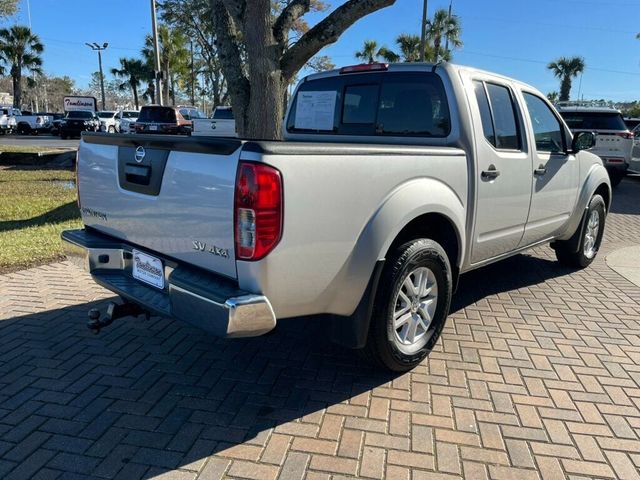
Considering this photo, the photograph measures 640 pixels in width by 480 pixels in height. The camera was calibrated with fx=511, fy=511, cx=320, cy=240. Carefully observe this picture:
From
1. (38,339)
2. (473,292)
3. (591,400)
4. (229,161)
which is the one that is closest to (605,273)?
(473,292)

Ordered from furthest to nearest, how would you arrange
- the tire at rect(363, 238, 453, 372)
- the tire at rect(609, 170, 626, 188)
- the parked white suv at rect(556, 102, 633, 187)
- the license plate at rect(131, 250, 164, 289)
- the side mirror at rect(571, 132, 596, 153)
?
the tire at rect(609, 170, 626, 188), the parked white suv at rect(556, 102, 633, 187), the side mirror at rect(571, 132, 596, 153), the tire at rect(363, 238, 453, 372), the license plate at rect(131, 250, 164, 289)

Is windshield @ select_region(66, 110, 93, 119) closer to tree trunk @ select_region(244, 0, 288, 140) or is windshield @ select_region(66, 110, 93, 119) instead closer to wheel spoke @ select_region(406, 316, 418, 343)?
tree trunk @ select_region(244, 0, 288, 140)

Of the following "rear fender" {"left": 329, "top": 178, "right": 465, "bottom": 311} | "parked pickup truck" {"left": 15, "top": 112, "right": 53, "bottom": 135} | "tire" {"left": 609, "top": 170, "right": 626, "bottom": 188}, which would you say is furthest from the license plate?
"parked pickup truck" {"left": 15, "top": 112, "right": 53, "bottom": 135}

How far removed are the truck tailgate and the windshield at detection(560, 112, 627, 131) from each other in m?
11.5

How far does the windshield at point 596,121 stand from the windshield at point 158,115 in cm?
1466

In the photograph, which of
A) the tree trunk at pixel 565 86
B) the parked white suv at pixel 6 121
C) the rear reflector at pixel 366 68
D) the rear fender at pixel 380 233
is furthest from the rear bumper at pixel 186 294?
the tree trunk at pixel 565 86

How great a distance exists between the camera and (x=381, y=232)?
287 centimetres

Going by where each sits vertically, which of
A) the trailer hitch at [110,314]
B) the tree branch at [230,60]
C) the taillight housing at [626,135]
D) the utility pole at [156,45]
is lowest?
the trailer hitch at [110,314]

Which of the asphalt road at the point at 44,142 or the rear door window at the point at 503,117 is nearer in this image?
the rear door window at the point at 503,117

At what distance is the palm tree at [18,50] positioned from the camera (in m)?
47.7

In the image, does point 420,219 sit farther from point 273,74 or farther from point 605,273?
point 273,74

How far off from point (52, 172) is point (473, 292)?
12917 millimetres

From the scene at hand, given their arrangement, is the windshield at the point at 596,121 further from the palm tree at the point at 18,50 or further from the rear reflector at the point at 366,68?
the palm tree at the point at 18,50

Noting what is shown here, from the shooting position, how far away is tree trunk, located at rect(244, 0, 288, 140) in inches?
312
